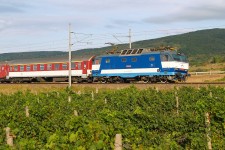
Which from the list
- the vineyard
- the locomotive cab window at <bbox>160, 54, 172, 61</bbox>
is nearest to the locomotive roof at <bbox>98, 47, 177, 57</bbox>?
the locomotive cab window at <bbox>160, 54, 172, 61</bbox>

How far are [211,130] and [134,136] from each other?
3.10 m

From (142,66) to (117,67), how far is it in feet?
11.8

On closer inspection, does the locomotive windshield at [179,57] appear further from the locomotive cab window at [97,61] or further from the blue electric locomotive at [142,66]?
the locomotive cab window at [97,61]

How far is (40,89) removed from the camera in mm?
43625

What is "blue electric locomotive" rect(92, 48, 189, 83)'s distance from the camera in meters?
41.4

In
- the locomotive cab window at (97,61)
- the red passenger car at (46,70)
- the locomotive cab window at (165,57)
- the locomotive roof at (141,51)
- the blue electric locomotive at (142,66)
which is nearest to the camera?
the locomotive cab window at (165,57)

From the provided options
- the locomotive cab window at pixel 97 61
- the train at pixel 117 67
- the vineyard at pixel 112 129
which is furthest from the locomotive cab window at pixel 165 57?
the vineyard at pixel 112 129

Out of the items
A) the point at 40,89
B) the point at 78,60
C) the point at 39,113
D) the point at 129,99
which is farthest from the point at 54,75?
the point at 39,113

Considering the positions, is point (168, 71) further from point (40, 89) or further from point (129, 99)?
point (129, 99)

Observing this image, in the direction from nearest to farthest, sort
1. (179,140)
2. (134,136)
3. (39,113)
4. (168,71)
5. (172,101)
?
1. (134,136)
2. (179,140)
3. (39,113)
4. (172,101)
5. (168,71)

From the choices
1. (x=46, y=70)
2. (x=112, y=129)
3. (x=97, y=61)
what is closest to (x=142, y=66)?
(x=97, y=61)

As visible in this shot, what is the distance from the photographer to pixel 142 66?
4284cm

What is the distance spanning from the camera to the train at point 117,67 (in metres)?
41.7

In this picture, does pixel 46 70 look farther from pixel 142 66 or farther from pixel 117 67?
pixel 142 66
